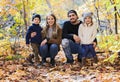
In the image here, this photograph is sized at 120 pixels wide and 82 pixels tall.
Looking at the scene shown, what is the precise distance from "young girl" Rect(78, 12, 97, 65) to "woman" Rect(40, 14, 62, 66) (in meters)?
0.50

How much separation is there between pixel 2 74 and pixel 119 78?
6.95 ft

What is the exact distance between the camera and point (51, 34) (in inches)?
234

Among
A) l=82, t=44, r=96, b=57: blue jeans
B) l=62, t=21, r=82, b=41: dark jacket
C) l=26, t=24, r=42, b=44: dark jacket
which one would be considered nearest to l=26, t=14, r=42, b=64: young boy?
l=26, t=24, r=42, b=44: dark jacket

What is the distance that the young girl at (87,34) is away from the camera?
5.63 metres

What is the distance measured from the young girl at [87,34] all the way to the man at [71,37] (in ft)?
0.48

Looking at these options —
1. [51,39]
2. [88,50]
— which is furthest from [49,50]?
[88,50]

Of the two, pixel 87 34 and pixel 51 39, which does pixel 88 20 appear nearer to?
pixel 87 34

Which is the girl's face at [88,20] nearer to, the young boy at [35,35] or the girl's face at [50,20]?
the girl's face at [50,20]

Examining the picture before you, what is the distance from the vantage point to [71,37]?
19.3 feet

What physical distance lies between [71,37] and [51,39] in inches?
16.9

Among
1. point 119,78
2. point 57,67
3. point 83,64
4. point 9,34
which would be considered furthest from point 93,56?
point 9,34

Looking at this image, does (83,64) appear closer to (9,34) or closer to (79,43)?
(79,43)

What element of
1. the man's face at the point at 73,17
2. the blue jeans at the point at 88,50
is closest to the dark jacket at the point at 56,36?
the man's face at the point at 73,17

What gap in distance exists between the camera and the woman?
19.2 feet
